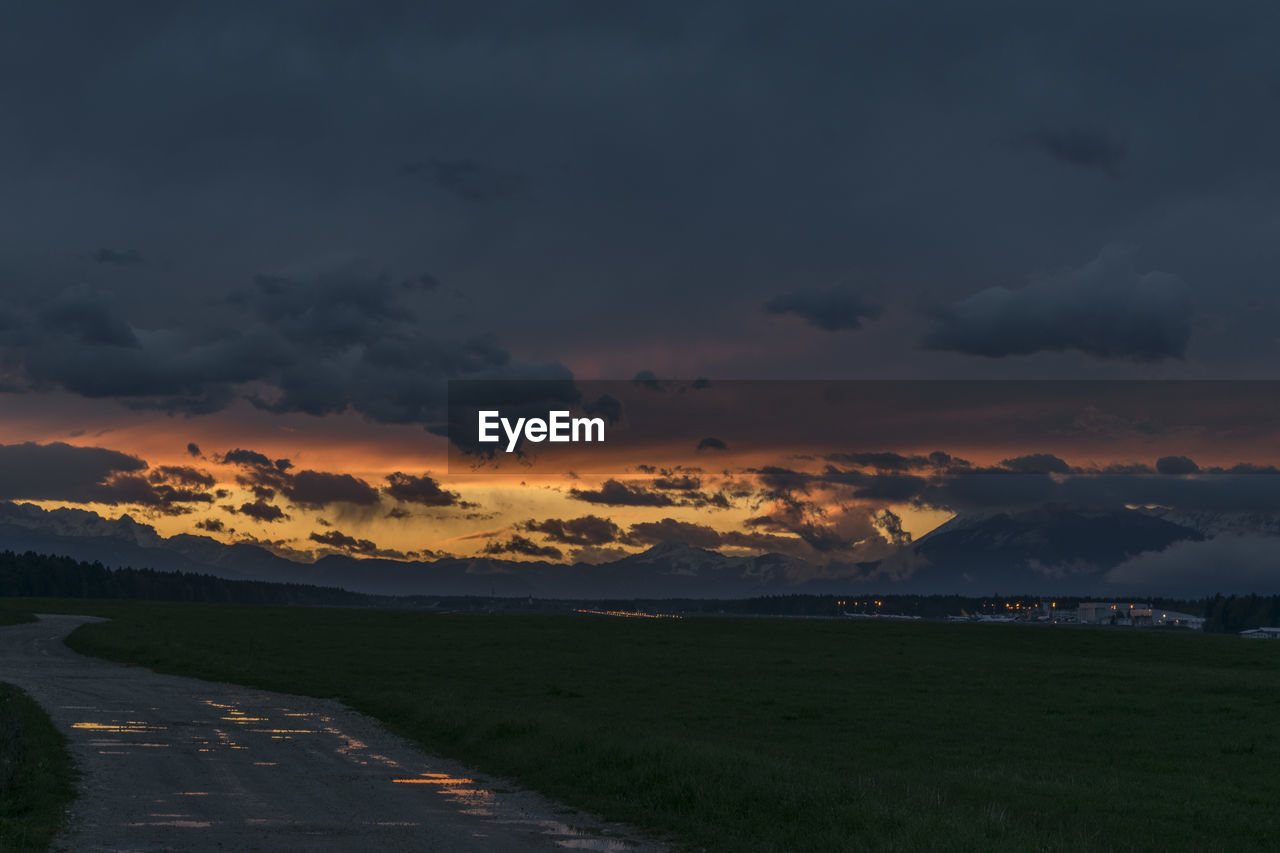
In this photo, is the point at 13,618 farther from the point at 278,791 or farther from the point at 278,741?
the point at 278,791

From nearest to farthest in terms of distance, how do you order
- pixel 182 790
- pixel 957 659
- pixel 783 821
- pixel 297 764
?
pixel 783 821 < pixel 182 790 < pixel 297 764 < pixel 957 659

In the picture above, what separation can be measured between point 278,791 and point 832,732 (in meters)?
25.4

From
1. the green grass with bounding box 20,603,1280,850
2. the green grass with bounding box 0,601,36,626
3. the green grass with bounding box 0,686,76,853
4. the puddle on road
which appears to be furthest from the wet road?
the green grass with bounding box 0,601,36,626

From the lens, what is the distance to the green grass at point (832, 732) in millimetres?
26547

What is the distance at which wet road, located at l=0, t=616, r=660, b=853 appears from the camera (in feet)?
78.6

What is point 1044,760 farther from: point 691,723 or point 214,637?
point 214,637

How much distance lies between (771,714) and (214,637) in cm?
8621

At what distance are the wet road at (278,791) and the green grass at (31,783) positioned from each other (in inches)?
19.5

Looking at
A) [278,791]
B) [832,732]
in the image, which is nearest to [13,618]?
[832,732]

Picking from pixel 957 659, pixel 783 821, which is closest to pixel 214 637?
pixel 957 659

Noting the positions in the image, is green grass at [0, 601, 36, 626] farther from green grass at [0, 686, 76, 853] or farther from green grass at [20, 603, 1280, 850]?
green grass at [0, 686, 76, 853]

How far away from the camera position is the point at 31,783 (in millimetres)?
28797

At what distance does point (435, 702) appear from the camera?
51.0 meters

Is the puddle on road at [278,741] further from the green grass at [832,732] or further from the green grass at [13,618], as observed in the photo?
the green grass at [13,618]
